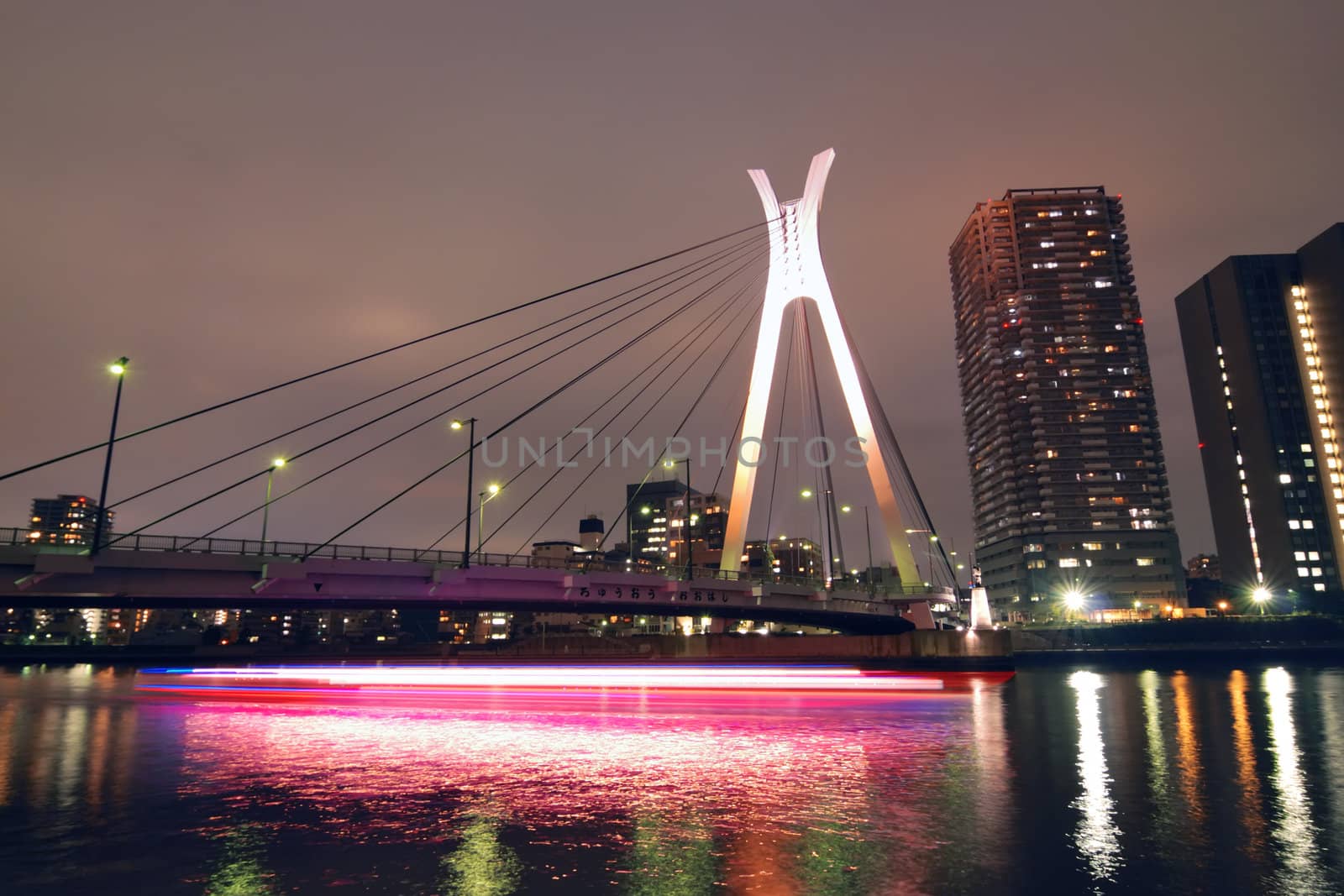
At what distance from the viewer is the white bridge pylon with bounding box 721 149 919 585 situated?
2029 inches

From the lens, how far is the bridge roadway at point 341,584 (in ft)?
96.9

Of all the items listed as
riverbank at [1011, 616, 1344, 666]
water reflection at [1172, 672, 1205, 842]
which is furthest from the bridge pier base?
water reflection at [1172, 672, 1205, 842]

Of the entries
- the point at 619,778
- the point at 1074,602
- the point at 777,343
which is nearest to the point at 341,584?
the point at 619,778

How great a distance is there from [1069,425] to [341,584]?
16914 centimetres

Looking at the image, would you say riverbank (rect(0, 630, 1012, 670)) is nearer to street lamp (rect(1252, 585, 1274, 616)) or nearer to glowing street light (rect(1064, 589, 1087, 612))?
glowing street light (rect(1064, 589, 1087, 612))

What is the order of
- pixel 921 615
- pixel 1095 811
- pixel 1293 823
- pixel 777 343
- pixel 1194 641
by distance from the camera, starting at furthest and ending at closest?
pixel 1194 641 < pixel 921 615 < pixel 777 343 < pixel 1095 811 < pixel 1293 823

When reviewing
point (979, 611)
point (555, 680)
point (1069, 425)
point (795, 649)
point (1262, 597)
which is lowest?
point (555, 680)

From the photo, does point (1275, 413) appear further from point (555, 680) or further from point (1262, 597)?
point (555, 680)

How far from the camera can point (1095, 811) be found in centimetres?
1468

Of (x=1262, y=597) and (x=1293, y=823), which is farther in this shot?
(x=1262, y=597)

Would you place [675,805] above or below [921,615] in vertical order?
below

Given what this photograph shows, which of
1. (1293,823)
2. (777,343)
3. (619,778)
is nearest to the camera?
(1293,823)

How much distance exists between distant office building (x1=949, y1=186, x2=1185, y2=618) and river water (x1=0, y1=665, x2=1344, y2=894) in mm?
147310

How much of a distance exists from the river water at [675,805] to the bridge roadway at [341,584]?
508cm
